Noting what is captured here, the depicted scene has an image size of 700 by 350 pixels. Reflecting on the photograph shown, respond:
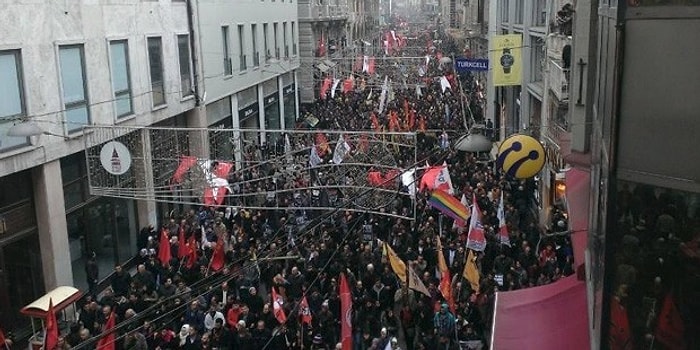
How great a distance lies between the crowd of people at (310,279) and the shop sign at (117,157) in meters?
2.24

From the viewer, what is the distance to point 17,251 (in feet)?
58.4

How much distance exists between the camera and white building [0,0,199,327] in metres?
17.2

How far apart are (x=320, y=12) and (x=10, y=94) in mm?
38186

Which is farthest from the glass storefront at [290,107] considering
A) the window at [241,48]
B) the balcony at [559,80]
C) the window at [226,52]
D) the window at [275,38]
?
the balcony at [559,80]

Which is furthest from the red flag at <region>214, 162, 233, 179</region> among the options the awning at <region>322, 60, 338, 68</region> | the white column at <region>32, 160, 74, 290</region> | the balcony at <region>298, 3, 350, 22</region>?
the balcony at <region>298, 3, 350, 22</region>

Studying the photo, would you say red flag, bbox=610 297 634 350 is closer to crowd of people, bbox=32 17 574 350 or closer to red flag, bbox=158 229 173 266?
crowd of people, bbox=32 17 574 350

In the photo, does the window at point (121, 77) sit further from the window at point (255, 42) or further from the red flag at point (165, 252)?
the window at point (255, 42)

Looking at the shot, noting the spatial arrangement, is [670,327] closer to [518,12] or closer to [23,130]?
[23,130]

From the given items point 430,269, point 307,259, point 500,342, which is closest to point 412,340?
point 430,269

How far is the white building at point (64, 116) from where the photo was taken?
56.4 feet

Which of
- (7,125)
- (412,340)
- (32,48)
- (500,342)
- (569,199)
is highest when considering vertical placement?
(32,48)

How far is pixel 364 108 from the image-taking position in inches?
1686

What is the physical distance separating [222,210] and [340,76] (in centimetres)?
2736

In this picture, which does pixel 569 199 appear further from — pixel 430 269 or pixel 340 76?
pixel 340 76
